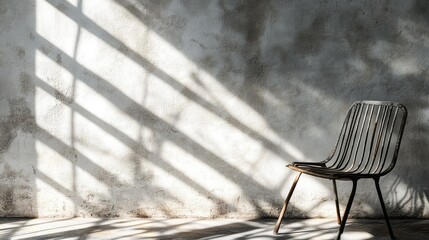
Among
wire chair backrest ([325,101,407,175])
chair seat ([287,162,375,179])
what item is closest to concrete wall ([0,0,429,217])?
wire chair backrest ([325,101,407,175])

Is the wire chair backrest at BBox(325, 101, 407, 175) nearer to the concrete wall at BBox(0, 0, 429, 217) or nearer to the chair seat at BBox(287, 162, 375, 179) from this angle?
the concrete wall at BBox(0, 0, 429, 217)

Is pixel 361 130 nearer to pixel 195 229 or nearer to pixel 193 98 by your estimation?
pixel 193 98

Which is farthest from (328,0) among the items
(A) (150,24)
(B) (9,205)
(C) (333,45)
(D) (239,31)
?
(B) (9,205)

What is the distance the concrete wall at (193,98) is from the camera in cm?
409

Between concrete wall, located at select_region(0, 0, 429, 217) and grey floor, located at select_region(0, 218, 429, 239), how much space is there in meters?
0.13

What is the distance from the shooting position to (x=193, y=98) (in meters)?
4.14

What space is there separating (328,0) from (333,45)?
333mm

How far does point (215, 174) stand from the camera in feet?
13.7

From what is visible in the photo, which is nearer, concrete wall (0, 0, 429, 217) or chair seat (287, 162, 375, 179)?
chair seat (287, 162, 375, 179)

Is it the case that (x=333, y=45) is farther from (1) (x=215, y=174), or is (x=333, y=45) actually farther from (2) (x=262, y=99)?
(1) (x=215, y=174)

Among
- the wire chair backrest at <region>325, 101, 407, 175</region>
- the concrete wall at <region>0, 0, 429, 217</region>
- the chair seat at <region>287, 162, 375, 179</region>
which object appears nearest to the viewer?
the chair seat at <region>287, 162, 375, 179</region>

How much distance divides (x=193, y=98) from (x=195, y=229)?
3.13ft

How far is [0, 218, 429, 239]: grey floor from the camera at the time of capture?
3648 millimetres

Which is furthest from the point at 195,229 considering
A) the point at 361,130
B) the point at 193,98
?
the point at 361,130
